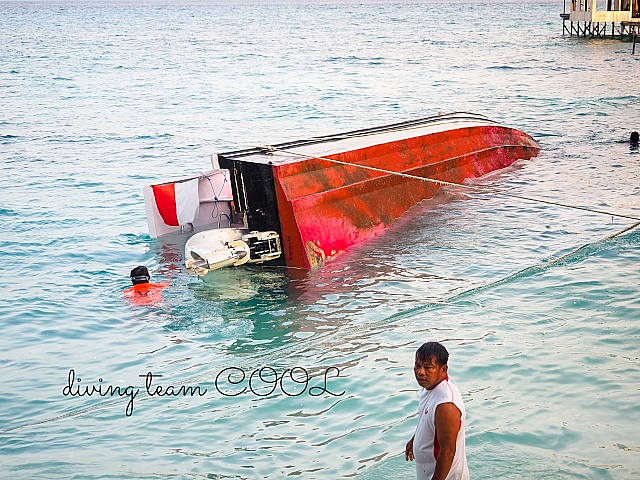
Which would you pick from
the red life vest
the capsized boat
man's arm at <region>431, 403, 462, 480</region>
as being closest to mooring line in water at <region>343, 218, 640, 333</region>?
the capsized boat

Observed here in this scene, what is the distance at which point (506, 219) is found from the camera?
11281 millimetres

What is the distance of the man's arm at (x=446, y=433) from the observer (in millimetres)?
3529

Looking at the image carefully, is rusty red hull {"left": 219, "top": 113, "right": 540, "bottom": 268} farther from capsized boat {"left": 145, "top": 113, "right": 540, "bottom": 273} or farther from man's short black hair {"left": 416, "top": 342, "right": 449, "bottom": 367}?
man's short black hair {"left": 416, "top": 342, "right": 449, "bottom": 367}

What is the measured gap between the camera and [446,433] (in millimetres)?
3525

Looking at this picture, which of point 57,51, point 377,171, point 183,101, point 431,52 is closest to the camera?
point 377,171

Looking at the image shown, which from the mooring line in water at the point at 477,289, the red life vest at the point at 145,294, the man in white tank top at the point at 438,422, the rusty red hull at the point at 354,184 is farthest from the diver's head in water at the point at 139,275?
the man in white tank top at the point at 438,422

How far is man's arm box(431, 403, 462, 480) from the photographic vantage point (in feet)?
11.6

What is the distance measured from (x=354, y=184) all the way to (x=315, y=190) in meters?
0.82

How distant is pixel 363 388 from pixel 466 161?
23.8 ft

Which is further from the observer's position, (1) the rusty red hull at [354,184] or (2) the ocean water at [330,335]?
(1) the rusty red hull at [354,184]

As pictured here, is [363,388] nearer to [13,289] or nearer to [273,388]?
[273,388]

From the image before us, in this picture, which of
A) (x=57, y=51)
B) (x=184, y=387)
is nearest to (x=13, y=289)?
(x=184, y=387)

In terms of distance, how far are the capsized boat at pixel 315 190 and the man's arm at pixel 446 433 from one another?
5359mm

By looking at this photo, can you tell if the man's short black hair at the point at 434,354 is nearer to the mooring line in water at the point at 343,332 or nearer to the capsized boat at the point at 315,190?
the mooring line in water at the point at 343,332
